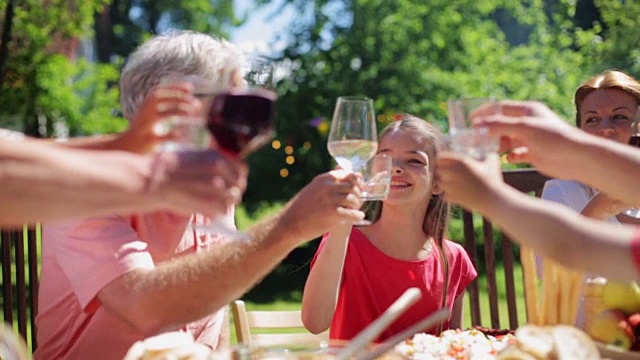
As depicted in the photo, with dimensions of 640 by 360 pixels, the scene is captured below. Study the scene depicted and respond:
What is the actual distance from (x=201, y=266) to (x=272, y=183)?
362 inches

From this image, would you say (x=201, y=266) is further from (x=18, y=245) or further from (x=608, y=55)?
(x=608, y=55)

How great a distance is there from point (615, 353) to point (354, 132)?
3.39 feet

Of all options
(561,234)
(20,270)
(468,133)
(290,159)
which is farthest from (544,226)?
(290,159)

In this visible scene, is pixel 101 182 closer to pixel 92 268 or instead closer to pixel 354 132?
pixel 92 268

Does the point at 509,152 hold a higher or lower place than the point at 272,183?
higher

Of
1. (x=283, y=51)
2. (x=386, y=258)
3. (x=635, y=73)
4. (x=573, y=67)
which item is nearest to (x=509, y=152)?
(x=386, y=258)

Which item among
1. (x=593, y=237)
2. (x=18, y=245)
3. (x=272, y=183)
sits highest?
(x=593, y=237)

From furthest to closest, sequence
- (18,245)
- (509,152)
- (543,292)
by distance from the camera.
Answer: (18,245), (509,152), (543,292)

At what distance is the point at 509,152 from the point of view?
6.75ft

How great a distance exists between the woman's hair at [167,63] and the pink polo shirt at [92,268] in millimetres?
378

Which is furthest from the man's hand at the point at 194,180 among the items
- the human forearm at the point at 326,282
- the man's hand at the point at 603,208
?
the man's hand at the point at 603,208

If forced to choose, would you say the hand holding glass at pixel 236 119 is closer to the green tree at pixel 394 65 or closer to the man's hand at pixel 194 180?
the man's hand at pixel 194 180

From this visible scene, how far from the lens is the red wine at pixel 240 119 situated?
1.59 meters

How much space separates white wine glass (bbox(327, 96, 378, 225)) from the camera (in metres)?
2.58
